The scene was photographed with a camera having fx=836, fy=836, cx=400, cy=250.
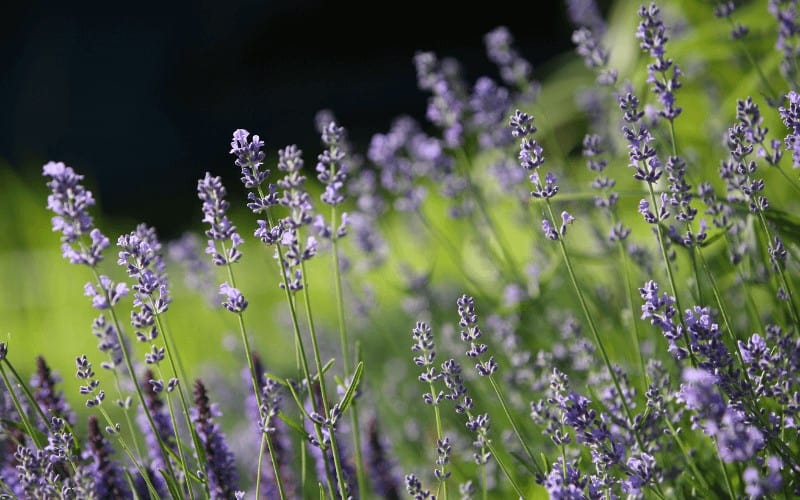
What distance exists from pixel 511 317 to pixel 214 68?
31.2 ft

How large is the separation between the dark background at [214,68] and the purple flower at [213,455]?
899 cm

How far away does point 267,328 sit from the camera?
5.93 metres

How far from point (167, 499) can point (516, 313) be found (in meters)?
1.28

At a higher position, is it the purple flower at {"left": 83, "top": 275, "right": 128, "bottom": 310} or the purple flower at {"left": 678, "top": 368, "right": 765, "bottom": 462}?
the purple flower at {"left": 83, "top": 275, "right": 128, "bottom": 310}

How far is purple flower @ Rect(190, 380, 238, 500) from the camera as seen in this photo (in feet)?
5.52

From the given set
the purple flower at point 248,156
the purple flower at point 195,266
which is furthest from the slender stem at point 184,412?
the purple flower at point 195,266

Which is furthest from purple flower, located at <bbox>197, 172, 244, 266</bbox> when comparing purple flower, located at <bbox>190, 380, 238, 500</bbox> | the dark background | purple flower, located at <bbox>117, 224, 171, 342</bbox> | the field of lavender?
the dark background

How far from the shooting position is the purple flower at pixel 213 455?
1.68 meters

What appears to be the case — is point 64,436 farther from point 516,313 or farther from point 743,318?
point 743,318

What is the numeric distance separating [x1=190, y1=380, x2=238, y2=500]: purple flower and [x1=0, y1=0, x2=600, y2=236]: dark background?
899 cm

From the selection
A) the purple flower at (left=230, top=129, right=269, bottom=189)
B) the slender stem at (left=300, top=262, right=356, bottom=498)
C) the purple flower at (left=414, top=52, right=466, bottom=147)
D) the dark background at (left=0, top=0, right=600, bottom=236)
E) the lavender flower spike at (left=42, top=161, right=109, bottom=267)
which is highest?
the dark background at (left=0, top=0, right=600, bottom=236)

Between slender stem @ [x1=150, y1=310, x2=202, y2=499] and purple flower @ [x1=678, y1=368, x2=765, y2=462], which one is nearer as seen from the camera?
purple flower @ [x1=678, y1=368, x2=765, y2=462]

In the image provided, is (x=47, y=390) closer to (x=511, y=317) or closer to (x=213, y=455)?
(x=213, y=455)

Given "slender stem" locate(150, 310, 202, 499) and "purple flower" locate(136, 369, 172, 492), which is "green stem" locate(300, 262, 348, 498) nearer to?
"slender stem" locate(150, 310, 202, 499)
